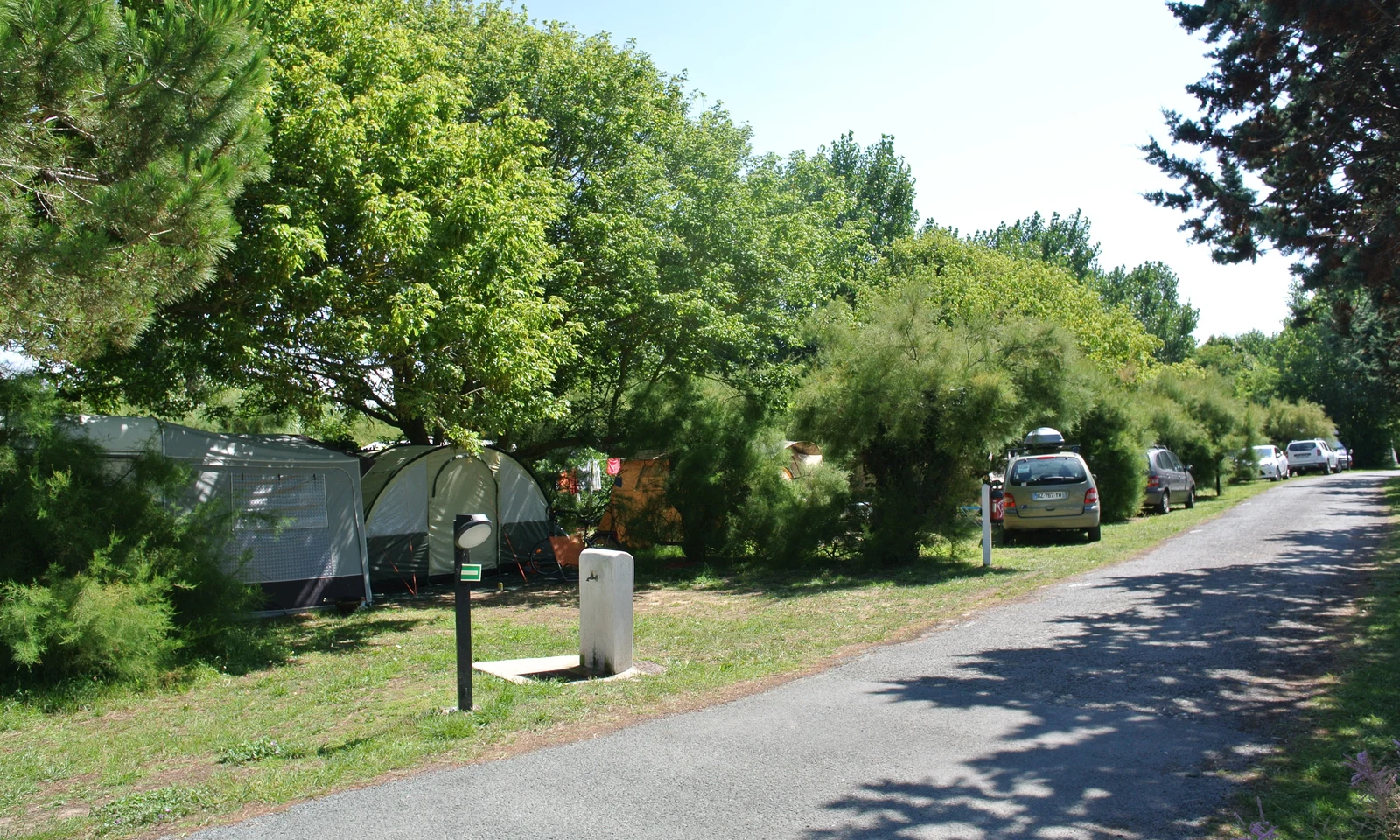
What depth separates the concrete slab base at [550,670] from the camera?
302 inches

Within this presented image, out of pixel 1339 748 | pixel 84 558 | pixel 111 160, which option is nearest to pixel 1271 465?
pixel 1339 748

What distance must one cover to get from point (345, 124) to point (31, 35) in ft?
13.8

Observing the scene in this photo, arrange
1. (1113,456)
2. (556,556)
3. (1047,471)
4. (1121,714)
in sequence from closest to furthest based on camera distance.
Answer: (1121,714), (556,556), (1047,471), (1113,456)

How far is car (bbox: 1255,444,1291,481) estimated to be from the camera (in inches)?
1640

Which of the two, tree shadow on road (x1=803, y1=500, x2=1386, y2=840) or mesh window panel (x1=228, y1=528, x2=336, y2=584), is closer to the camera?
tree shadow on road (x1=803, y1=500, x2=1386, y2=840)

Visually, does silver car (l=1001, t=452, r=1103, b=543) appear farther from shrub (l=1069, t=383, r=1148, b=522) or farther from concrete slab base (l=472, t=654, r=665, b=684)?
concrete slab base (l=472, t=654, r=665, b=684)

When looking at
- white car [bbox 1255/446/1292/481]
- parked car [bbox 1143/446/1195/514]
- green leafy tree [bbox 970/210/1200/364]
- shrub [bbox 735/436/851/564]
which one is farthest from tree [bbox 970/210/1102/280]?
shrub [bbox 735/436/851/564]

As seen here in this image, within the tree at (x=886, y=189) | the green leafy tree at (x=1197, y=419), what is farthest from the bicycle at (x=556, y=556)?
the tree at (x=886, y=189)

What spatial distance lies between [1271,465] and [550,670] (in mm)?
42887

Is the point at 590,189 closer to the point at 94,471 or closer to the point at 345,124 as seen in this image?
the point at 345,124

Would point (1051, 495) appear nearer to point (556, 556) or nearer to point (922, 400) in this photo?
point (922, 400)

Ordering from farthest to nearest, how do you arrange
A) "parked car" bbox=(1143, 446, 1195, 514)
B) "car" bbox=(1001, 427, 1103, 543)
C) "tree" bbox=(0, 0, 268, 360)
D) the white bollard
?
"parked car" bbox=(1143, 446, 1195, 514), "car" bbox=(1001, 427, 1103, 543), the white bollard, "tree" bbox=(0, 0, 268, 360)

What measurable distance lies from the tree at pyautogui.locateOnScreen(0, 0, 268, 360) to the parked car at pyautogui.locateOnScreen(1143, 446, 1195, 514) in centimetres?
2102

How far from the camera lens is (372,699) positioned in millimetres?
7582
